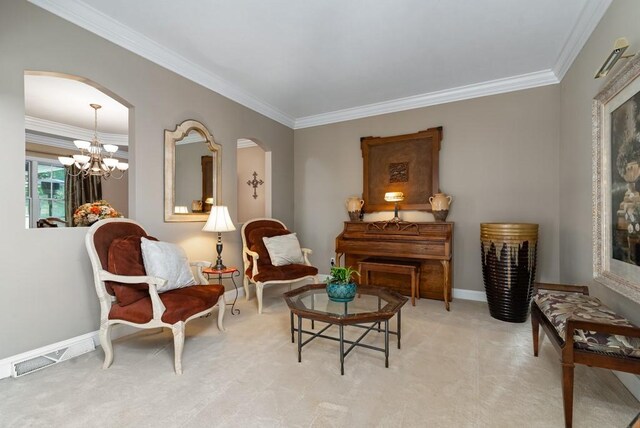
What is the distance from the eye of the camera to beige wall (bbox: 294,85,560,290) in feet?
11.0

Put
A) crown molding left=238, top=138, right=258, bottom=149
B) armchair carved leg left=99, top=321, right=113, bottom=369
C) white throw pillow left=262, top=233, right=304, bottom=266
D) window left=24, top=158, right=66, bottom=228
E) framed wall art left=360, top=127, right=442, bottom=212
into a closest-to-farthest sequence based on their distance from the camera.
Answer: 1. armchair carved leg left=99, top=321, right=113, bottom=369
2. white throw pillow left=262, top=233, right=304, bottom=266
3. framed wall art left=360, top=127, right=442, bottom=212
4. window left=24, top=158, right=66, bottom=228
5. crown molding left=238, top=138, right=258, bottom=149

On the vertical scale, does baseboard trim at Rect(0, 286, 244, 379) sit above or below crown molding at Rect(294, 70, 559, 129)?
below

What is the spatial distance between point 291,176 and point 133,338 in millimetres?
3202

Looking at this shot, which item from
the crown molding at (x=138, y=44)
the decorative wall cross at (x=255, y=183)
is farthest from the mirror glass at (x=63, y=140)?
the decorative wall cross at (x=255, y=183)

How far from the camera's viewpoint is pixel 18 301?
1981mm

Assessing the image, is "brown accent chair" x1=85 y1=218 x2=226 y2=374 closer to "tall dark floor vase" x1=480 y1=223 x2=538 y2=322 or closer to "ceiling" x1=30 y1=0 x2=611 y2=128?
"ceiling" x1=30 y1=0 x2=611 y2=128

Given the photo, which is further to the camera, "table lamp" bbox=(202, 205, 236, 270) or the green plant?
"table lamp" bbox=(202, 205, 236, 270)

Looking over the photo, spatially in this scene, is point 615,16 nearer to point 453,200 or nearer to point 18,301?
point 453,200

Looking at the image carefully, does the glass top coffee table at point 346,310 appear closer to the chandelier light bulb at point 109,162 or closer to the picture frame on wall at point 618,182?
the picture frame on wall at point 618,182

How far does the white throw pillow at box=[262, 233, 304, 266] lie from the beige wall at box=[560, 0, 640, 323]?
2823 mm

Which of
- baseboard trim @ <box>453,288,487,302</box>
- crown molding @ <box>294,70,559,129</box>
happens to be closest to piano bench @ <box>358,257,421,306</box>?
baseboard trim @ <box>453,288,487,302</box>

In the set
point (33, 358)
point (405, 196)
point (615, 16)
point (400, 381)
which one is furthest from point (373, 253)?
point (33, 358)

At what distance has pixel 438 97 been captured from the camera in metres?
3.87

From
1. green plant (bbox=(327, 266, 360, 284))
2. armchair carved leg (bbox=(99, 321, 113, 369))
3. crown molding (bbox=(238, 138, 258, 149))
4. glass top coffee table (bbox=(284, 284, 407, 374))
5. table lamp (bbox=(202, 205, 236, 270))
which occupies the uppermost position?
crown molding (bbox=(238, 138, 258, 149))
